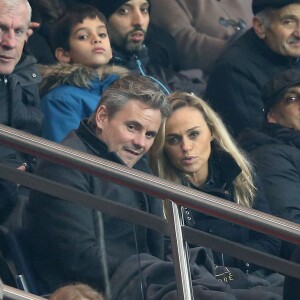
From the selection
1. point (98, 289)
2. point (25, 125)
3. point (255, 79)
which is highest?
point (98, 289)

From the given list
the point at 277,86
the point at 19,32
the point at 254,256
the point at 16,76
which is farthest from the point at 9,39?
the point at 254,256

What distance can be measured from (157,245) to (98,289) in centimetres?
25

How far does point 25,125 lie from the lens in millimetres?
6418

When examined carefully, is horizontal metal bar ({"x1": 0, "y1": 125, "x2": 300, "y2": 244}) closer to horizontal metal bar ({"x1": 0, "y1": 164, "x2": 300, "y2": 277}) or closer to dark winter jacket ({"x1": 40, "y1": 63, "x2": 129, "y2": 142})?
horizontal metal bar ({"x1": 0, "y1": 164, "x2": 300, "y2": 277})

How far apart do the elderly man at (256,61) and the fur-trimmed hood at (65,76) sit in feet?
3.14

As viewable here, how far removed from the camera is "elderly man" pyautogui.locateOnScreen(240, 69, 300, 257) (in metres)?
6.91

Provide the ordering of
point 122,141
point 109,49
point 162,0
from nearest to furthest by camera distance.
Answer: point 122,141 → point 109,49 → point 162,0

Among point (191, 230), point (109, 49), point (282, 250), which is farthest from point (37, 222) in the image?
point (109, 49)

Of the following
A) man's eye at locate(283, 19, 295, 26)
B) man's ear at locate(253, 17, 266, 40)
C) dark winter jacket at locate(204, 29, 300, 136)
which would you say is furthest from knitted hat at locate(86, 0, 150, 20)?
man's eye at locate(283, 19, 295, 26)

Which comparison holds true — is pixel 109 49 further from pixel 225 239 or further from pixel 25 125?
pixel 225 239

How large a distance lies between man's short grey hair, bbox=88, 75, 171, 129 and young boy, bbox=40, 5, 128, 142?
0.53m

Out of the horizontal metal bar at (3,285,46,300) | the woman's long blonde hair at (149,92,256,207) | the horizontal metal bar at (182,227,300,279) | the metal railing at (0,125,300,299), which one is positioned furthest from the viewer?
the woman's long blonde hair at (149,92,256,207)

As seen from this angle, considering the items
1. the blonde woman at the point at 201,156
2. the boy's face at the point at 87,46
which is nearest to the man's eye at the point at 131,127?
the blonde woman at the point at 201,156

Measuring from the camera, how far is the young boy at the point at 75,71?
675 cm
